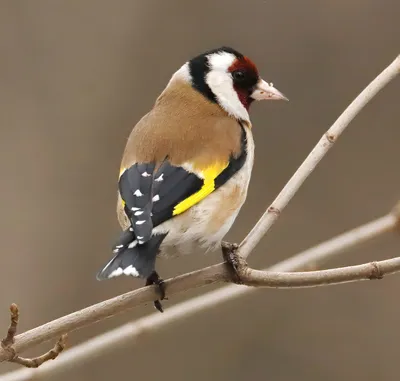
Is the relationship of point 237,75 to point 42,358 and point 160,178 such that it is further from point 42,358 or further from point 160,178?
point 42,358

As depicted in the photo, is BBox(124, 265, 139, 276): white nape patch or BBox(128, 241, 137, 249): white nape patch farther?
BBox(128, 241, 137, 249): white nape patch

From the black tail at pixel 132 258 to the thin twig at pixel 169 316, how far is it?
24 centimetres

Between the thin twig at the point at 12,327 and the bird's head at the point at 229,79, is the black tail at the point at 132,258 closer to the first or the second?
the thin twig at the point at 12,327

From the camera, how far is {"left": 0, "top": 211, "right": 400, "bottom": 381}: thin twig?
2.33m

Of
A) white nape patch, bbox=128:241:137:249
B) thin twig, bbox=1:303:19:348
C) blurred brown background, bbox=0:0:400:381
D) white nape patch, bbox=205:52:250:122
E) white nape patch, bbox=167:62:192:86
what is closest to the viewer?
thin twig, bbox=1:303:19:348

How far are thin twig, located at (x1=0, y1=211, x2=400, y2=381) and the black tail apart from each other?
0.78 ft

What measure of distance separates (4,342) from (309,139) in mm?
2841

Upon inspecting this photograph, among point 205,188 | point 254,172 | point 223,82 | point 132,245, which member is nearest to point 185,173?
point 205,188

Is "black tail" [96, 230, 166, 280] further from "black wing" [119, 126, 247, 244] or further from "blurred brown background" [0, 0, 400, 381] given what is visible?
"blurred brown background" [0, 0, 400, 381]

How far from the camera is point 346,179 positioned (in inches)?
183

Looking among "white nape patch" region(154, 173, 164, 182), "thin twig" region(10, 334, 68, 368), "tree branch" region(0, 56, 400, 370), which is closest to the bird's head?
"white nape patch" region(154, 173, 164, 182)

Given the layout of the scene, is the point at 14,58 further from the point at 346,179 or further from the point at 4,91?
the point at 346,179

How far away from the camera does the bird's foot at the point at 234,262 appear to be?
2.16 metres

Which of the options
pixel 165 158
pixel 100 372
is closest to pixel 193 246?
pixel 165 158
